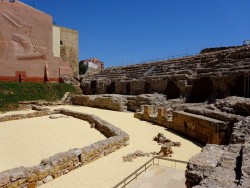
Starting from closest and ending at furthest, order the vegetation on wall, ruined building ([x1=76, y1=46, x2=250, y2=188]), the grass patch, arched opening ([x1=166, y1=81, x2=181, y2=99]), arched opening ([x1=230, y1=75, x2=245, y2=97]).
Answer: ruined building ([x1=76, y1=46, x2=250, y2=188]) → arched opening ([x1=230, y1=75, x2=245, y2=97]) → arched opening ([x1=166, y1=81, x2=181, y2=99]) → the grass patch → the vegetation on wall

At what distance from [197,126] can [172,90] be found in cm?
1255

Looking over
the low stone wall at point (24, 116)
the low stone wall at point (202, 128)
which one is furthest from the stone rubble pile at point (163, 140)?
the low stone wall at point (24, 116)

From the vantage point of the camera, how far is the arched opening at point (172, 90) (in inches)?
948

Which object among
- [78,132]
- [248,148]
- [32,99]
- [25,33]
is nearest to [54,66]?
[25,33]

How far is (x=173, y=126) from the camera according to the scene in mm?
14844

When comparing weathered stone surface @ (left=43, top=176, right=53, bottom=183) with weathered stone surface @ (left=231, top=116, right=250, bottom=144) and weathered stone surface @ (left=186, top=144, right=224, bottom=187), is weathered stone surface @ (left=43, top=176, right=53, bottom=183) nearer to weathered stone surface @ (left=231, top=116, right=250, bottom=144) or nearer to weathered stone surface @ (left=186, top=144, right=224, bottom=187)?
weathered stone surface @ (left=186, top=144, right=224, bottom=187)

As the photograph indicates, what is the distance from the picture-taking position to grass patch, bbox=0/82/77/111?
25.0m

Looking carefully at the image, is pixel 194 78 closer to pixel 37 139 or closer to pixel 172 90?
pixel 172 90

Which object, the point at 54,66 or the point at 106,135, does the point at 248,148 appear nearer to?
the point at 106,135

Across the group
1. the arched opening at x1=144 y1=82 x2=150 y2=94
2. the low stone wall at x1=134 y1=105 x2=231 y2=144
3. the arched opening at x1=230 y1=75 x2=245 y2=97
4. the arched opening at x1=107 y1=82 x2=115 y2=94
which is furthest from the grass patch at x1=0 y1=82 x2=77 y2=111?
the arched opening at x1=230 y1=75 x2=245 y2=97

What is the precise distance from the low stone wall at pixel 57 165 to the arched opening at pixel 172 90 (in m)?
13.4

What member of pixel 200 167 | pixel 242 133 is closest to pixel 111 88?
pixel 242 133

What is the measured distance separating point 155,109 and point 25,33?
2163cm

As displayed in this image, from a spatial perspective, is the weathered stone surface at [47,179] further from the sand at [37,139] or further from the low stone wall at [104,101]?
the low stone wall at [104,101]
